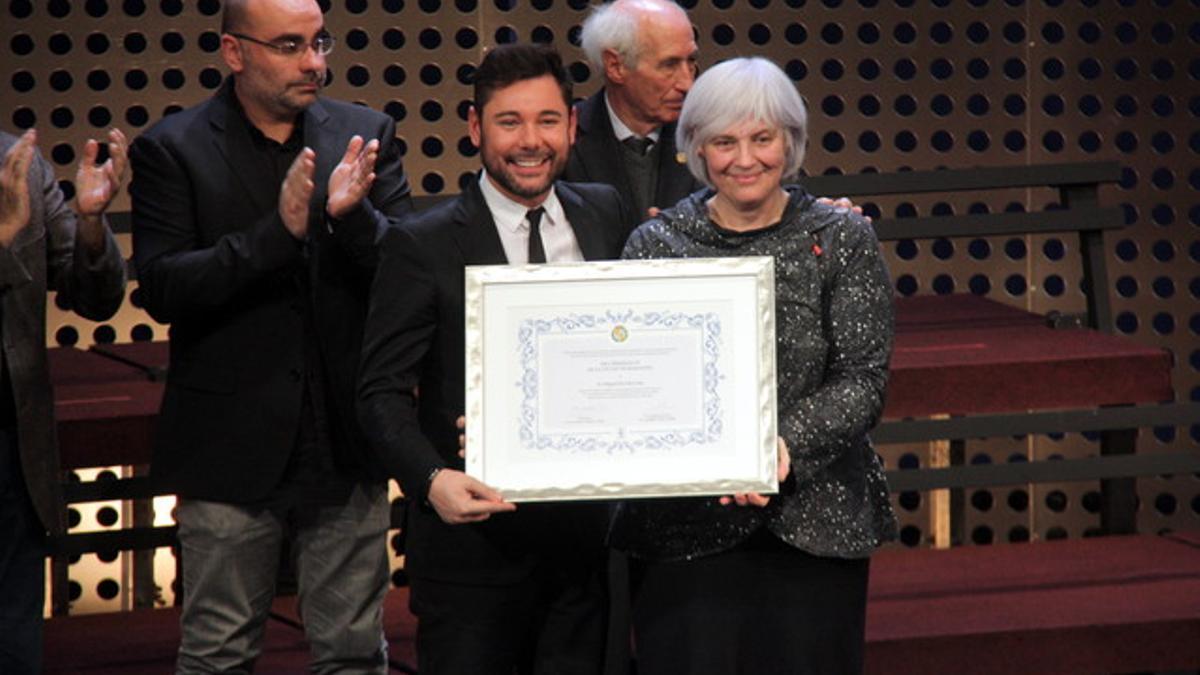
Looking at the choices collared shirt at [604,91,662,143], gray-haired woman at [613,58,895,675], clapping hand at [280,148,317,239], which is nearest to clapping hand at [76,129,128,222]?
clapping hand at [280,148,317,239]

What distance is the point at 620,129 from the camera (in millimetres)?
4199

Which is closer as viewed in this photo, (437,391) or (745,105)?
(745,105)

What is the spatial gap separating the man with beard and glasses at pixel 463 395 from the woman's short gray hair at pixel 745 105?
9.1 inches

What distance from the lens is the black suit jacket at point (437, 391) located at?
3.17 meters

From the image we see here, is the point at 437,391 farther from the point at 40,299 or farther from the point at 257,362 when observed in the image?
the point at 40,299

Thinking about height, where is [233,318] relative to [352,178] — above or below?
below

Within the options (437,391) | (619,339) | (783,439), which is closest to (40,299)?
(437,391)

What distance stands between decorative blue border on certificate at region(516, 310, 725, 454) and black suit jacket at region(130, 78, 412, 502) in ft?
1.96

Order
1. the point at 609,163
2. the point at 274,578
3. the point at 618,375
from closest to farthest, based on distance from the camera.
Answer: the point at 618,375
the point at 274,578
the point at 609,163

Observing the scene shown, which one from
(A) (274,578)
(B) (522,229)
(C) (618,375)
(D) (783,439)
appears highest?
(B) (522,229)

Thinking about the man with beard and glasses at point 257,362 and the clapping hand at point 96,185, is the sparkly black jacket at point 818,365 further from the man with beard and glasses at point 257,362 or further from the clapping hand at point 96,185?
the clapping hand at point 96,185

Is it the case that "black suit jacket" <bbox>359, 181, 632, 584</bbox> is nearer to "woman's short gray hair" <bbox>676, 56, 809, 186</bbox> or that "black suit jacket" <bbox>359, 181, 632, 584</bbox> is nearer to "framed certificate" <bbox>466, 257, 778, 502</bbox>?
"framed certificate" <bbox>466, 257, 778, 502</bbox>

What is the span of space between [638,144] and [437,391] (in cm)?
112

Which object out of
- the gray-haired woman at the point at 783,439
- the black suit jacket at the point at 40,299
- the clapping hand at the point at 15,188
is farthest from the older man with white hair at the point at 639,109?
the clapping hand at the point at 15,188
